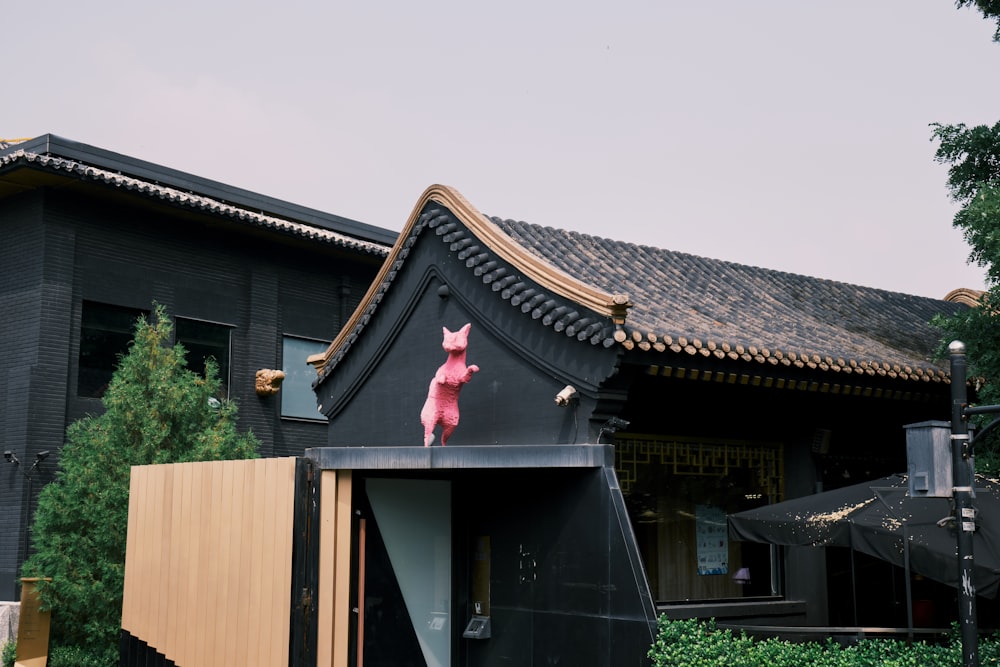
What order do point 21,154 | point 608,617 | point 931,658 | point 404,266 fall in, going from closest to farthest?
point 931,658 < point 608,617 < point 404,266 < point 21,154

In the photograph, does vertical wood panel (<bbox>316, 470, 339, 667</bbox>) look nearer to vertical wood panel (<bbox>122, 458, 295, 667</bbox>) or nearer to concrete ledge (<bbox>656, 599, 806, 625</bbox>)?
vertical wood panel (<bbox>122, 458, 295, 667</bbox>)

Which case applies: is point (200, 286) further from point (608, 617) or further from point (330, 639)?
point (608, 617)

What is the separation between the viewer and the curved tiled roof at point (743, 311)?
1103 centimetres

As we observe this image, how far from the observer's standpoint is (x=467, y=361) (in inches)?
484

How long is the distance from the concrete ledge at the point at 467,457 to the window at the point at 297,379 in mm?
11314

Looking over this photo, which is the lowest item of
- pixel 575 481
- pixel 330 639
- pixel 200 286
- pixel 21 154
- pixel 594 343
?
pixel 330 639

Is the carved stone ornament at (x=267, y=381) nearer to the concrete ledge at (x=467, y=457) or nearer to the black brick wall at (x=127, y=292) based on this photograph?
the black brick wall at (x=127, y=292)

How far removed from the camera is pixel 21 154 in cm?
1691

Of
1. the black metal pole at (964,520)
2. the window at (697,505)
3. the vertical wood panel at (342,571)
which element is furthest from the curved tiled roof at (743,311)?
the vertical wood panel at (342,571)

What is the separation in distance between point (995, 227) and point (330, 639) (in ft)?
25.0

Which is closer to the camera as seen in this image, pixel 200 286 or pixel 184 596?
pixel 184 596

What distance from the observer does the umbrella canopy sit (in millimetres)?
8938

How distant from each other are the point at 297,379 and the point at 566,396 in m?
12.3

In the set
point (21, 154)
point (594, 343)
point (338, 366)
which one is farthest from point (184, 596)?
point (21, 154)
